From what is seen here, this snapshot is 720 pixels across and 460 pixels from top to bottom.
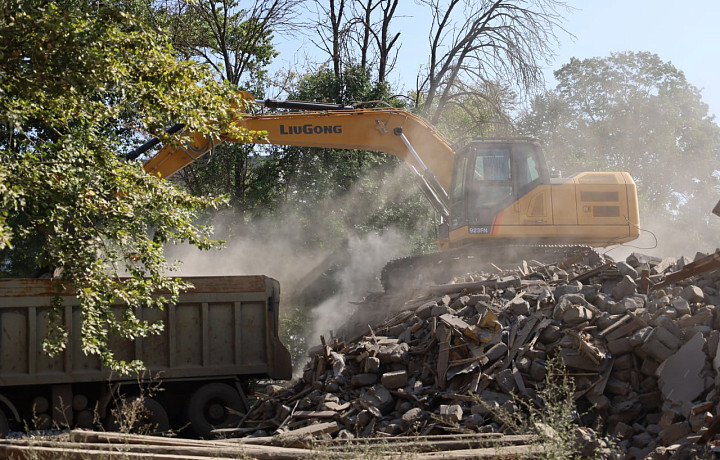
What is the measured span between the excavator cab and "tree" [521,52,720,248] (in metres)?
27.8

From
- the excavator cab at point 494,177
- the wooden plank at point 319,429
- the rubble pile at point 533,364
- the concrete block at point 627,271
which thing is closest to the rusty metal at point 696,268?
the rubble pile at point 533,364

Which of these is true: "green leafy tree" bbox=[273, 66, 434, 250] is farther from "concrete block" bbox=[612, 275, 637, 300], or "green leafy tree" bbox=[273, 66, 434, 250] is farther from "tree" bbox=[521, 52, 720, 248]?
"tree" bbox=[521, 52, 720, 248]

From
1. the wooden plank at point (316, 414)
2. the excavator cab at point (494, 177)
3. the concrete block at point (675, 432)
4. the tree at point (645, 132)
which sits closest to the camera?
the concrete block at point (675, 432)

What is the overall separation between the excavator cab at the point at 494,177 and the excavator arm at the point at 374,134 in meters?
0.99

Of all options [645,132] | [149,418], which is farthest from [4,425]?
[645,132]

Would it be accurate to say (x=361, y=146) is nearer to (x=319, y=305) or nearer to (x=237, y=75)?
(x=319, y=305)

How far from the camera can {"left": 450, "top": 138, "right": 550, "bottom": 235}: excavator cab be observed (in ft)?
47.6

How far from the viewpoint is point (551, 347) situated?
30.5 feet

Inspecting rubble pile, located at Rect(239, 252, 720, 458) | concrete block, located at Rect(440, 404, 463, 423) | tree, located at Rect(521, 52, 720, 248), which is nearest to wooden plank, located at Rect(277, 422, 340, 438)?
rubble pile, located at Rect(239, 252, 720, 458)

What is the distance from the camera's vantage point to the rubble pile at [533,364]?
26.8 feet

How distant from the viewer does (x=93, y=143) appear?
7961 mm

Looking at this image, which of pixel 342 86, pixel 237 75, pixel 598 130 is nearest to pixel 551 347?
pixel 342 86

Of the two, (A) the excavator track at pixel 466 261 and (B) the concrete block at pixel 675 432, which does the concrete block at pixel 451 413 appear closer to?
(B) the concrete block at pixel 675 432

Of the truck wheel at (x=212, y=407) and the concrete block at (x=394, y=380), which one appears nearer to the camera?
the concrete block at (x=394, y=380)
